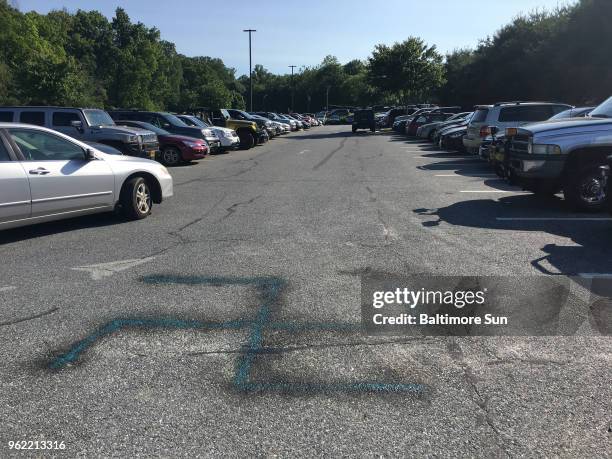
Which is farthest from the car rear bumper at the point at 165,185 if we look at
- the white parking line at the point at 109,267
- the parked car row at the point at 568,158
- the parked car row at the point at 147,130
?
the parked car row at the point at 568,158

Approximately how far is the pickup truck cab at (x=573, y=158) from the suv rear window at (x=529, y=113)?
23.5ft

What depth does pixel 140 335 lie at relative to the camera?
428cm

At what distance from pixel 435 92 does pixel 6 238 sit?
2204 inches

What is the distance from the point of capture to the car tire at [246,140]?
29.0m

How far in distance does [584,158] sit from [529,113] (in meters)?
7.91

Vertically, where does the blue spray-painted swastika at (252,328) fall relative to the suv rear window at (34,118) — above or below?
below

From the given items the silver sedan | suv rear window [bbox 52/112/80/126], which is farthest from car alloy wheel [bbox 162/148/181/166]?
the silver sedan

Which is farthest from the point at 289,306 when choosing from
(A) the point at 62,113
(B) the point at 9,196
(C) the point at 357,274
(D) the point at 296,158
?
(D) the point at 296,158

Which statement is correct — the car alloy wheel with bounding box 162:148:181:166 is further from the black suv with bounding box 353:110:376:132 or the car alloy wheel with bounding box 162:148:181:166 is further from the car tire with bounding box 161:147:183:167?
the black suv with bounding box 353:110:376:132

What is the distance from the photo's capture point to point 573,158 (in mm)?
9148

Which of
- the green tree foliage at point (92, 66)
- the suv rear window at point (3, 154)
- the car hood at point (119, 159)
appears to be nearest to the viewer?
the suv rear window at point (3, 154)

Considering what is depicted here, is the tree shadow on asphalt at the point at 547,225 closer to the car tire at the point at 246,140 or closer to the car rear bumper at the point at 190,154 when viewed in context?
the car rear bumper at the point at 190,154

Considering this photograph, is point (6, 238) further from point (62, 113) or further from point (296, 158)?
point (296, 158)

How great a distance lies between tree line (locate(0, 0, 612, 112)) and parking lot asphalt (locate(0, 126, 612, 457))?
103 ft
